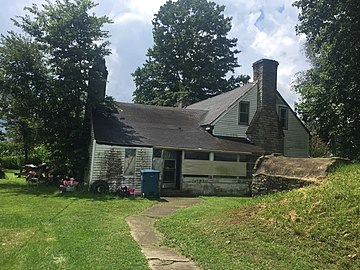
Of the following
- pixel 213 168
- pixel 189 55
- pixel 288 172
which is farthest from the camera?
pixel 189 55

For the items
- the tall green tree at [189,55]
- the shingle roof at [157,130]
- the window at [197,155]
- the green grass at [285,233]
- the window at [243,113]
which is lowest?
the green grass at [285,233]

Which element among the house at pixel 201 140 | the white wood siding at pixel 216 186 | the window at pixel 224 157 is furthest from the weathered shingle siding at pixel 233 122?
the white wood siding at pixel 216 186

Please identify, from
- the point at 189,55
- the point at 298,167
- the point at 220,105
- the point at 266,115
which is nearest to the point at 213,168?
the point at 266,115

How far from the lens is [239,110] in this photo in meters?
23.2

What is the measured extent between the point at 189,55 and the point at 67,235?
42.1 metres

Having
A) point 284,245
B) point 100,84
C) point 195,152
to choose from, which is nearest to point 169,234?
point 284,245

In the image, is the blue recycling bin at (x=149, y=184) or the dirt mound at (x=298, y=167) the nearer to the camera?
the dirt mound at (x=298, y=167)

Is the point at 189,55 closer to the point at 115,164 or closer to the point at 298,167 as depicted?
the point at 115,164

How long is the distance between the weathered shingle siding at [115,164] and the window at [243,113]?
7579 mm

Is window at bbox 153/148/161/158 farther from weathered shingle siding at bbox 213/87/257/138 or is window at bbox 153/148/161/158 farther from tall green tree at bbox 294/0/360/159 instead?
tall green tree at bbox 294/0/360/159

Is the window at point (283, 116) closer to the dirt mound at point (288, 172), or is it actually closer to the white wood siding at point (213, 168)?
the white wood siding at point (213, 168)

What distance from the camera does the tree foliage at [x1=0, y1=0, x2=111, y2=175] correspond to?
20.6 meters

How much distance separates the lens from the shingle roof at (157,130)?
748 inches

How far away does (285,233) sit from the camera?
7090 millimetres
